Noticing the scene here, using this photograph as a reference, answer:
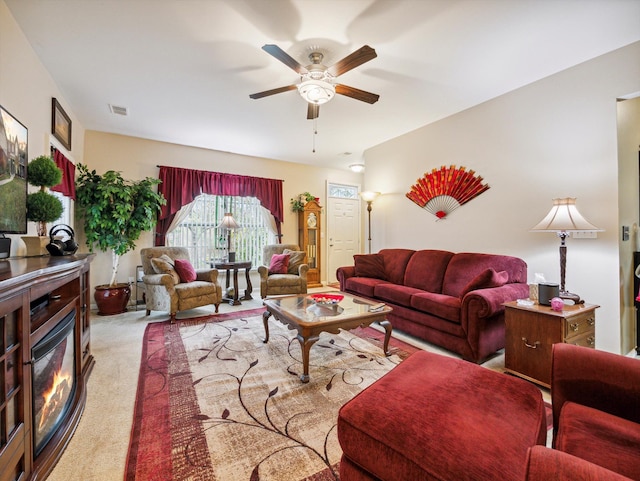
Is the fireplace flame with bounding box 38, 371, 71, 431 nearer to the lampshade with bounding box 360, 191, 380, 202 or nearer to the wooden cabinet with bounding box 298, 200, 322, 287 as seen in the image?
the lampshade with bounding box 360, 191, 380, 202

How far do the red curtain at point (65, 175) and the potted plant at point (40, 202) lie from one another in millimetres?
1014

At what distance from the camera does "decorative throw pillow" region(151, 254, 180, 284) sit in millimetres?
3713

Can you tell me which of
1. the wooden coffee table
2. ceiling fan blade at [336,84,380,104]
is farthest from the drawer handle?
ceiling fan blade at [336,84,380,104]

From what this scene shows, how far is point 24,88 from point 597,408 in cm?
409

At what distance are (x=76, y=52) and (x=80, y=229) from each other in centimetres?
261

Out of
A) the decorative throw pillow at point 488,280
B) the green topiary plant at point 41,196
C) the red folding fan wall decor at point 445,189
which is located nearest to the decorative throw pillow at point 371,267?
the red folding fan wall decor at point 445,189

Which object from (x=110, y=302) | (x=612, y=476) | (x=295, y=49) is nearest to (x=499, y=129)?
(x=295, y=49)

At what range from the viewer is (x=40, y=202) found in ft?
6.64

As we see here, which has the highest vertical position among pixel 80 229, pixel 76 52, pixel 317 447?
pixel 76 52

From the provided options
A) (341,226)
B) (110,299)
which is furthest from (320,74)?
(341,226)

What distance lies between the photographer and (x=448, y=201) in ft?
12.7

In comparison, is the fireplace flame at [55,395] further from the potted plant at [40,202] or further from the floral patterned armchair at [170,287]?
the floral patterned armchair at [170,287]

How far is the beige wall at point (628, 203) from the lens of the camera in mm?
2479

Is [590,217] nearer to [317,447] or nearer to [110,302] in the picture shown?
[317,447]
